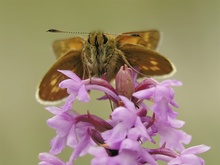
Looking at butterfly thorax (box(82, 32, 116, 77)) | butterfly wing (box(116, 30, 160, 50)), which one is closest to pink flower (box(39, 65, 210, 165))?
butterfly thorax (box(82, 32, 116, 77))

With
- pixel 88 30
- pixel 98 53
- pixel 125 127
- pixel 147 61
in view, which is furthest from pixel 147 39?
pixel 88 30

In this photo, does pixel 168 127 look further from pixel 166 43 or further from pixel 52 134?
pixel 166 43

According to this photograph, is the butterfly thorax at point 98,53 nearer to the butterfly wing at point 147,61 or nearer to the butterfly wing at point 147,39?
the butterfly wing at point 147,61

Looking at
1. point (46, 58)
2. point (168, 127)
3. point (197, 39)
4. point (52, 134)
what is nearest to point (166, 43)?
point (197, 39)

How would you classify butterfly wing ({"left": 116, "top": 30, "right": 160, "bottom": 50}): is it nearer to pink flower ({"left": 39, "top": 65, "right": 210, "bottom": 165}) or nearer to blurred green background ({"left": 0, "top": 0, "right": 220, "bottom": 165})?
pink flower ({"left": 39, "top": 65, "right": 210, "bottom": 165})

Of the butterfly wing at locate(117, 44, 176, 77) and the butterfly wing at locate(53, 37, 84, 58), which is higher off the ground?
the butterfly wing at locate(53, 37, 84, 58)

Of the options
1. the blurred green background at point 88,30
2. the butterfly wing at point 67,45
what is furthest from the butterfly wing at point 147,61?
the blurred green background at point 88,30

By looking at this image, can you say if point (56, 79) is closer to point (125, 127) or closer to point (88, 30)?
point (125, 127)
